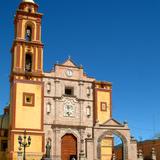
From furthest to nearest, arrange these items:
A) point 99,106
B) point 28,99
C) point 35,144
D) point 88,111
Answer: point 99,106
point 88,111
point 28,99
point 35,144

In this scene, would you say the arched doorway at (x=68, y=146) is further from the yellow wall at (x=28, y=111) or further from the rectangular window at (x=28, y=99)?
the rectangular window at (x=28, y=99)

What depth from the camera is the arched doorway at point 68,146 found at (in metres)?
49.6

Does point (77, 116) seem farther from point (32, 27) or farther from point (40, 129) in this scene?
point (32, 27)

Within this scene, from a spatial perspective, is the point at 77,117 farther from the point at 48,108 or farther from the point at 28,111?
the point at 28,111

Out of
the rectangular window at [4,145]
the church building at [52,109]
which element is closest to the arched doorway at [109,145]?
the church building at [52,109]

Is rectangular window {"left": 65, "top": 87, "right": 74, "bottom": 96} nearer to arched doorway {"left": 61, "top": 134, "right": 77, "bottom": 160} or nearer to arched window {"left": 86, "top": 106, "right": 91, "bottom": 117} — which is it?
arched window {"left": 86, "top": 106, "right": 91, "bottom": 117}

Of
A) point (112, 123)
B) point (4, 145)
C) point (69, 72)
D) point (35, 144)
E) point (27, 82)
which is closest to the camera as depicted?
point (35, 144)

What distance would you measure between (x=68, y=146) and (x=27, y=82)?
9.82 metres

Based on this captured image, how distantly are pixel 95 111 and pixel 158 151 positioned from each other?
11.2 metres

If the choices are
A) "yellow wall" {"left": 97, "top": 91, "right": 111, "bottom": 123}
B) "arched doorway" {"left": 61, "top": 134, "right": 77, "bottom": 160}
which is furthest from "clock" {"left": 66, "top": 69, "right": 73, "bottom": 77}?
"arched doorway" {"left": 61, "top": 134, "right": 77, "bottom": 160}

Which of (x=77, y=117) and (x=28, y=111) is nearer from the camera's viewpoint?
(x=28, y=111)

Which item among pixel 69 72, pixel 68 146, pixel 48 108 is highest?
pixel 69 72

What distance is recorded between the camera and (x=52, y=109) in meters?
50.0

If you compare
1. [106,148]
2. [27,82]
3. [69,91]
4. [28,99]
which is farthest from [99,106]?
[27,82]
